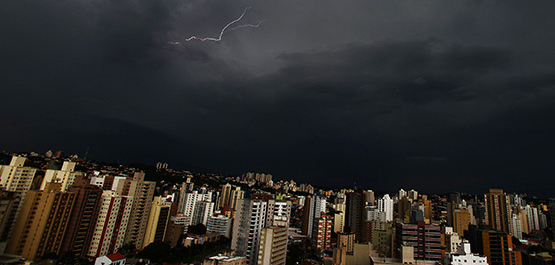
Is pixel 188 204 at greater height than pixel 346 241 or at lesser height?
greater

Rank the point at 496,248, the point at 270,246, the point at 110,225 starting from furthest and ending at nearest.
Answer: the point at 496,248, the point at 110,225, the point at 270,246

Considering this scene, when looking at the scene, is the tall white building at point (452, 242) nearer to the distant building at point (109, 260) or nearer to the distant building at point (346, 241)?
the distant building at point (346, 241)

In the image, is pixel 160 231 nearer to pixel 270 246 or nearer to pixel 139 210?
pixel 139 210

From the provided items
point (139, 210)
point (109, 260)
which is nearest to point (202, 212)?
point (139, 210)

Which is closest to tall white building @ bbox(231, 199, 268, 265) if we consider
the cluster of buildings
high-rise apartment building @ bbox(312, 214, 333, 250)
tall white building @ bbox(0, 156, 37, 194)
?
the cluster of buildings

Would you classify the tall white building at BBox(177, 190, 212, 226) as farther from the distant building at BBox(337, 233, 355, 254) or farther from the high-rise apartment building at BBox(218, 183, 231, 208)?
the distant building at BBox(337, 233, 355, 254)

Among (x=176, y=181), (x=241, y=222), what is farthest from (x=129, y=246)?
(x=176, y=181)

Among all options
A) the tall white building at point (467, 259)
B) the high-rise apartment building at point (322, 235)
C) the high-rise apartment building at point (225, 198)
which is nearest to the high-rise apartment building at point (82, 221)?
the high-rise apartment building at point (322, 235)
